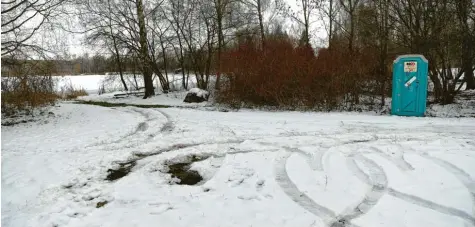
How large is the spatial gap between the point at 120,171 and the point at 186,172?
46.7 inches

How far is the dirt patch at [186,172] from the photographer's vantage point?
16.4 ft

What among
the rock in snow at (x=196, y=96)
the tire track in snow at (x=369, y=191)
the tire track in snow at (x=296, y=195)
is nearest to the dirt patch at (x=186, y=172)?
the tire track in snow at (x=296, y=195)

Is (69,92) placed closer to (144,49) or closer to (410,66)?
(144,49)

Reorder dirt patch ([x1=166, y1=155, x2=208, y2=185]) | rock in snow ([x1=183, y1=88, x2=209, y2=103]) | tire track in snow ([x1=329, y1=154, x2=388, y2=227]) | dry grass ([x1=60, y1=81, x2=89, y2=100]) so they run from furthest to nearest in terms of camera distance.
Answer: dry grass ([x1=60, y1=81, x2=89, y2=100]) → rock in snow ([x1=183, y1=88, x2=209, y2=103]) → dirt patch ([x1=166, y1=155, x2=208, y2=185]) → tire track in snow ([x1=329, y1=154, x2=388, y2=227])

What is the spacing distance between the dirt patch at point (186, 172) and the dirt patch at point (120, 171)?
0.71 m

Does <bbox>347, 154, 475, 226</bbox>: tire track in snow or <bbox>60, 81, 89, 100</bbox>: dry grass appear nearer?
<bbox>347, 154, 475, 226</bbox>: tire track in snow

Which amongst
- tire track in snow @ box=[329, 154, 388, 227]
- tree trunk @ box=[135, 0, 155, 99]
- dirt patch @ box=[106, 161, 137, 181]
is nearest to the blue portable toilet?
tire track in snow @ box=[329, 154, 388, 227]

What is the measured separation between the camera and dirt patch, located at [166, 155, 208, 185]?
5.01 metres

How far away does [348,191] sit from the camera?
433 cm

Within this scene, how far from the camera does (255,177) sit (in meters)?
4.97

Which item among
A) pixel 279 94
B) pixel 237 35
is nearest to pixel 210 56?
pixel 237 35

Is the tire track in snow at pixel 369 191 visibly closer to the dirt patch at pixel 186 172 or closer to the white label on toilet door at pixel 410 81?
the dirt patch at pixel 186 172

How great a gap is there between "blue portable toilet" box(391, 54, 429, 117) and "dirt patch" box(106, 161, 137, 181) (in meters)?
8.46

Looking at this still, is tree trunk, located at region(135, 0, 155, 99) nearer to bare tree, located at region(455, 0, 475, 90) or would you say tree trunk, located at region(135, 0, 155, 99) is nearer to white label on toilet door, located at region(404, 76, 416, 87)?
white label on toilet door, located at region(404, 76, 416, 87)
